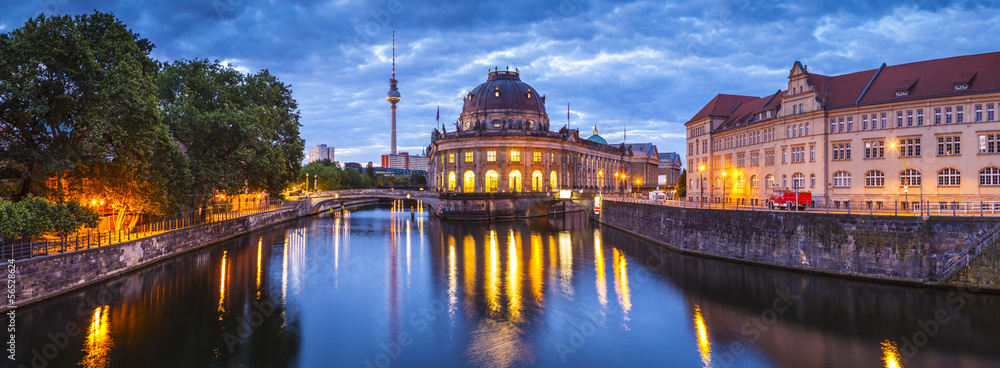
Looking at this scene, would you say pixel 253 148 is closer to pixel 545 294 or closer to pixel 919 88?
pixel 545 294

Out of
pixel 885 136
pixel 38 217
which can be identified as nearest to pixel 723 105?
pixel 885 136

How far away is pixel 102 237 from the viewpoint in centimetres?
3306

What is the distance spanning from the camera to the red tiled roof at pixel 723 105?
70.2 meters

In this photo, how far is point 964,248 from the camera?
2755cm

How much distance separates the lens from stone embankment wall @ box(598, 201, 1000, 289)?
28062 mm

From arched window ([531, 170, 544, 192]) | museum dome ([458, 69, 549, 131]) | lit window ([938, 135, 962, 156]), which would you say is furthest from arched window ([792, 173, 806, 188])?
museum dome ([458, 69, 549, 131])

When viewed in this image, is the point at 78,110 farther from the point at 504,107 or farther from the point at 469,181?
the point at 504,107

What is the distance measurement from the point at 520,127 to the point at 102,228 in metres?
74.1

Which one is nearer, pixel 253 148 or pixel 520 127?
pixel 253 148

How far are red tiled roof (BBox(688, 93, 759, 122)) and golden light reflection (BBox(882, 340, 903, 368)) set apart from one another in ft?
175

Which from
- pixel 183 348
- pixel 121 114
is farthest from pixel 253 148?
pixel 183 348

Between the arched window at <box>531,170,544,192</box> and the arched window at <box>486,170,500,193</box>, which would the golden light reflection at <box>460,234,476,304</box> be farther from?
the arched window at <box>531,170,544,192</box>

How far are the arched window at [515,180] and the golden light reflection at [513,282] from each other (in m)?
38.1

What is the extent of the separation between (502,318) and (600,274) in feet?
43.8
